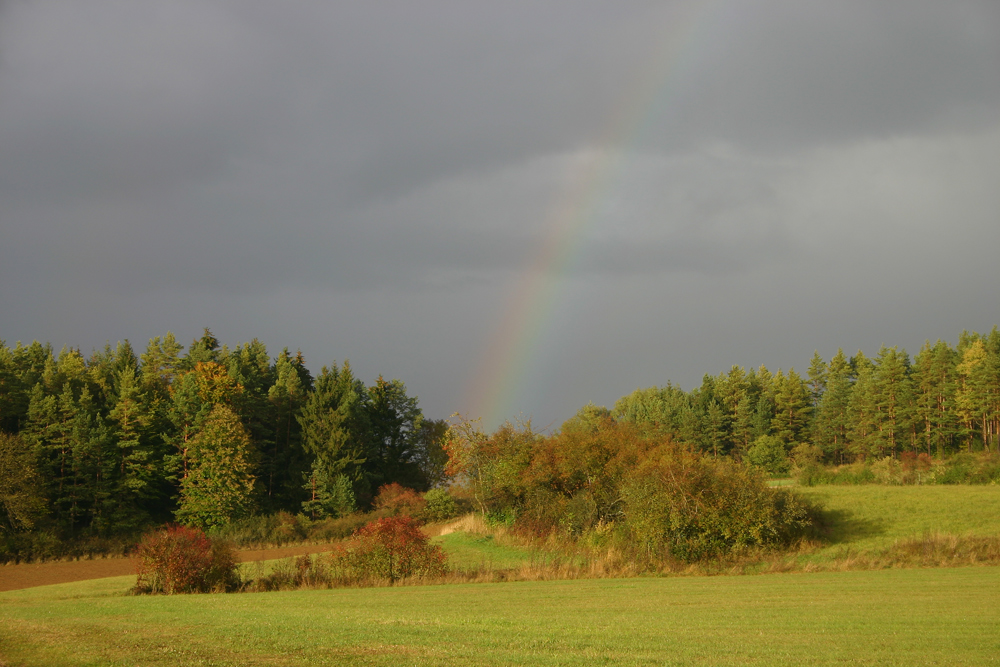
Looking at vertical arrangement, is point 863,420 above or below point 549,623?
above

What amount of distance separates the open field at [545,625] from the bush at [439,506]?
1415 inches

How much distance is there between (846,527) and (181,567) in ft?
94.0

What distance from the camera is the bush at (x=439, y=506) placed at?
58125mm

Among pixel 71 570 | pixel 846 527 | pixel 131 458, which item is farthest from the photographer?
pixel 131 458

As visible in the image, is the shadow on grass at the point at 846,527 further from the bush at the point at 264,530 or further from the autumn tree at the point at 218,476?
the autumn tree at the point at 218,476

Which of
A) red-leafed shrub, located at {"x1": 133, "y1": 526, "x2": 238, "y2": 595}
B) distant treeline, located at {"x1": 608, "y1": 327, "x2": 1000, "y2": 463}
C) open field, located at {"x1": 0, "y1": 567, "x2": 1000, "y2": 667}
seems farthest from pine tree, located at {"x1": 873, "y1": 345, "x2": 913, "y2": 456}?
red-leafed shrub, located at {"x1": 133, "y1": 526, "x2": 238, "y2": 595}

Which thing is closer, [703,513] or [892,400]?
[703,513]

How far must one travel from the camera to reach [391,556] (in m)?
27.0

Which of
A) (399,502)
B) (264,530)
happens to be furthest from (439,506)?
(264,530)

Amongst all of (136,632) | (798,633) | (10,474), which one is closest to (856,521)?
(798,633)

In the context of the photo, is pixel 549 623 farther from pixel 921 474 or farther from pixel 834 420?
pixel 834 420

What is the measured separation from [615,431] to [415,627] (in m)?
27.4

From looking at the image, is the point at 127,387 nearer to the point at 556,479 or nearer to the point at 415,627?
the point at 556,479

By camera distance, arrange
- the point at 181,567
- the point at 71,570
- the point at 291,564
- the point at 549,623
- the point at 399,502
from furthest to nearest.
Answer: the point at 399,502 → the point at 71,570 → the point at 291,564 → the point at 181,567 → the point at 549,623
